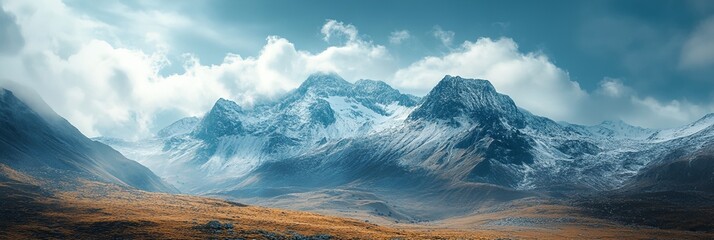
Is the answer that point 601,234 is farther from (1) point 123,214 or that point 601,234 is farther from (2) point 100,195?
(2) point 100,195

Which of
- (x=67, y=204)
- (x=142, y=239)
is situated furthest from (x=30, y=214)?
(x=142, y=239)

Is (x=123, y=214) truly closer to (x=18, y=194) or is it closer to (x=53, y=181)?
(x=18, y=194)

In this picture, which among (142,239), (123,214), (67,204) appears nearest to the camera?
(142,239)

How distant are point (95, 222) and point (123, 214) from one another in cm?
1346

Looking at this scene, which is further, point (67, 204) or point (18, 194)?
point (18, 194)

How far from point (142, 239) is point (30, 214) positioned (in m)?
35.7

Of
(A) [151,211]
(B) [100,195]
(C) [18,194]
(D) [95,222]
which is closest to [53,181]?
(B) [100,195]

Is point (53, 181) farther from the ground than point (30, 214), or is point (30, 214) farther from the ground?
point (53, 181)

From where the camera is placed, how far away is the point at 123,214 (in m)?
120

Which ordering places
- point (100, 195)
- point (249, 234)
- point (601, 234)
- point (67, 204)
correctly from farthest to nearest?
point (601, 234) < point (100, 195) < point (67, 204) < point (249, 234)

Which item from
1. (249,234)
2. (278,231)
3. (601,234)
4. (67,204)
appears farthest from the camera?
(601,234)

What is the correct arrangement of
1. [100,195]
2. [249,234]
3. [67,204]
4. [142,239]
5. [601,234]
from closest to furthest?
1. [142,239]
2. [249,234]
3. [67,204]
4. [100,195]
5. [601,234]

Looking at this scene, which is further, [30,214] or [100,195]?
[100,195]

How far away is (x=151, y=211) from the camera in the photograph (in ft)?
431
